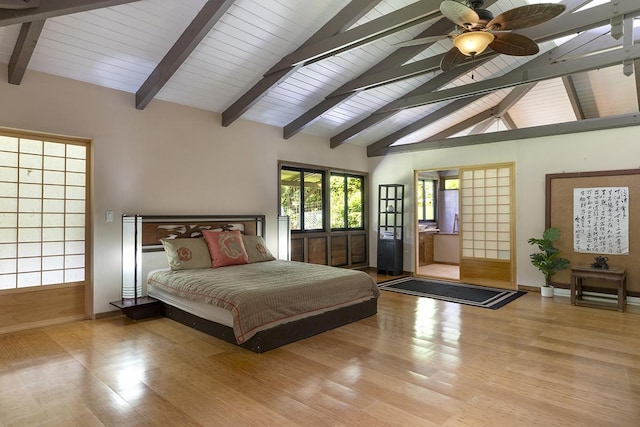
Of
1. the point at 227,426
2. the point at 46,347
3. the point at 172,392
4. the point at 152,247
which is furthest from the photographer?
the point at 152,247

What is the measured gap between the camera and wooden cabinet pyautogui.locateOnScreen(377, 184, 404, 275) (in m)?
7.36

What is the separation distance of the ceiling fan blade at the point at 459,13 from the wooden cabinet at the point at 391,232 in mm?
4740

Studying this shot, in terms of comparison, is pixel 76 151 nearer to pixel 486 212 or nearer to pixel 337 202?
pixel 337 202

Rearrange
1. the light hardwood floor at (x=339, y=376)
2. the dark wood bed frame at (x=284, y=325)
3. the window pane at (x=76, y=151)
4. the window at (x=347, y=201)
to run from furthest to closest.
Answer: the window at (x=347, y=201) < the window pane at (x=76, y=151) < the dark wood bed frame at (x=284, y=325) < the light hardwood floor at (x=339, y=376)

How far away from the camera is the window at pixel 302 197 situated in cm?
661

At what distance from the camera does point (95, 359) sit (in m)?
3.20

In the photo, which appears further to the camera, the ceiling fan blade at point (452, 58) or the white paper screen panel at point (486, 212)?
the white paper screen panel at point (486, 212)

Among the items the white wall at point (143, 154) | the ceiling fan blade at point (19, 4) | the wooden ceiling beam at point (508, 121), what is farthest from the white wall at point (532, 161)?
the ceiling fan blade at point (19, 4)

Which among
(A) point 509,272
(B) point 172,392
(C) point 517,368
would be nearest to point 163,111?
(B) point 172,392

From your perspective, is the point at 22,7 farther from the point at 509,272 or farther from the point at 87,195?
the point at 509,272

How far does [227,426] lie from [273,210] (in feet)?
14.1

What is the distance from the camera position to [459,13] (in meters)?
2.63

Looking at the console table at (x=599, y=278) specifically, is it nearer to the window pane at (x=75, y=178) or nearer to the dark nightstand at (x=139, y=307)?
the dark nightstand at (x=139, y=307)

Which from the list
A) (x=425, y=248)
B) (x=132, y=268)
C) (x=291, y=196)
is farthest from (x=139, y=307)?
(x=425, y=248)
